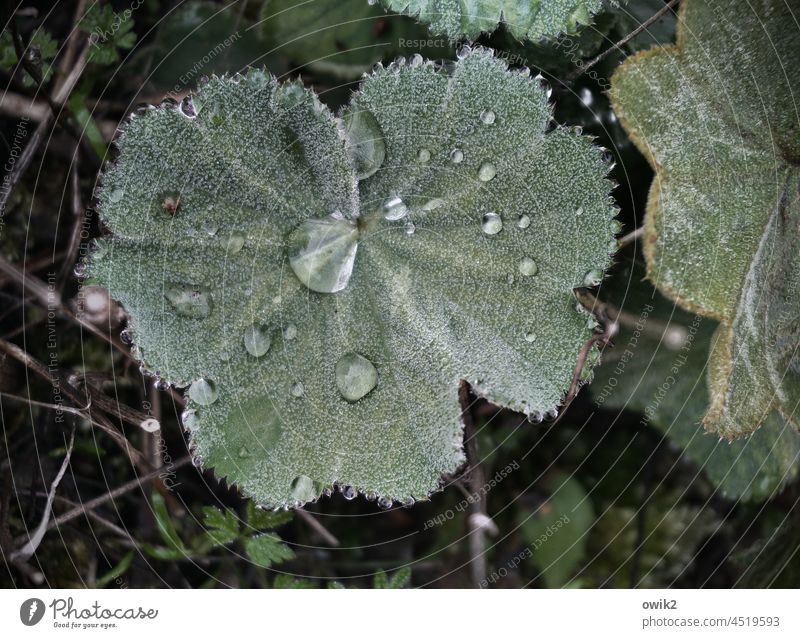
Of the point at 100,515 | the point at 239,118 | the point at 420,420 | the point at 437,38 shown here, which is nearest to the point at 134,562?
the point at 100,515

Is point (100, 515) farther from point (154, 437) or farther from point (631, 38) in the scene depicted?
point (631, 38)

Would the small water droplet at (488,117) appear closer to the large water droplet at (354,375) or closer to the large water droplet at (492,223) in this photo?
the large water droplet at (492,223)

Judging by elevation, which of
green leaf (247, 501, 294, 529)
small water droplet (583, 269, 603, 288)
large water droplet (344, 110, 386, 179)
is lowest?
green leaf (247, 501, 294, 529)

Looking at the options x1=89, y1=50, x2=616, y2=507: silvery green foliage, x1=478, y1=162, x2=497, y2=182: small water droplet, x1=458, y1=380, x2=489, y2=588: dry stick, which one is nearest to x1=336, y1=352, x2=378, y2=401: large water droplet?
x1=89, y1=50, x2=616, y2=507: silvery green foliage

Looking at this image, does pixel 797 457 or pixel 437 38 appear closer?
pixel 437 38

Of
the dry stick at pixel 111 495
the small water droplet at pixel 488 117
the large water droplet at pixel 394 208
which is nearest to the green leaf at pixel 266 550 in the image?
the dry stick at pixel 111 495

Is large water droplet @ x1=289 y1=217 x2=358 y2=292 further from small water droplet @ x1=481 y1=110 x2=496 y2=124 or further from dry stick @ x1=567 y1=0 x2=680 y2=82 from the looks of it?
dry stick @ x1=567 y1=0 x2=680 y2=82
